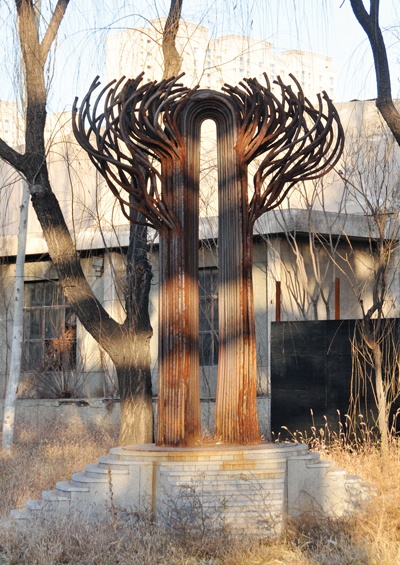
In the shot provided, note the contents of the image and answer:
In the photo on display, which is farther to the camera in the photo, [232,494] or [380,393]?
[380,393]

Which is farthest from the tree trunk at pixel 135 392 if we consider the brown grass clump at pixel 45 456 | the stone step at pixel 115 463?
the stone step at pixel 115 463

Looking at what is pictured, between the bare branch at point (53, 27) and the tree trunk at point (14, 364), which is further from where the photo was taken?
the tree trunk at point (14, 364)

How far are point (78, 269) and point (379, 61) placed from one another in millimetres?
4116

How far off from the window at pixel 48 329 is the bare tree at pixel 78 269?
6973mm

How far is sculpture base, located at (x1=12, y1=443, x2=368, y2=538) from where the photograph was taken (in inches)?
269

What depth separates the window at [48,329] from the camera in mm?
17547

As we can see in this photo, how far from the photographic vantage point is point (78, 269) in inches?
410

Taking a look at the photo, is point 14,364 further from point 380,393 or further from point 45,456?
point 380,393

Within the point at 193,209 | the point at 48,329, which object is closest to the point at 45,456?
the point at 193,209

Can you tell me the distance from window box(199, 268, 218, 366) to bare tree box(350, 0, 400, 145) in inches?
289

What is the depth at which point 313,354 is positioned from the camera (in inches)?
459

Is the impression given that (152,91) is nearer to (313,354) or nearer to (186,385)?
(186,385)

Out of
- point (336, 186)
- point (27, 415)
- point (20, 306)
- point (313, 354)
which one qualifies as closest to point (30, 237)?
point (27, 415)

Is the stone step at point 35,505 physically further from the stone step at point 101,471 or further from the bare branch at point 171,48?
the bare branch at point 171,48
